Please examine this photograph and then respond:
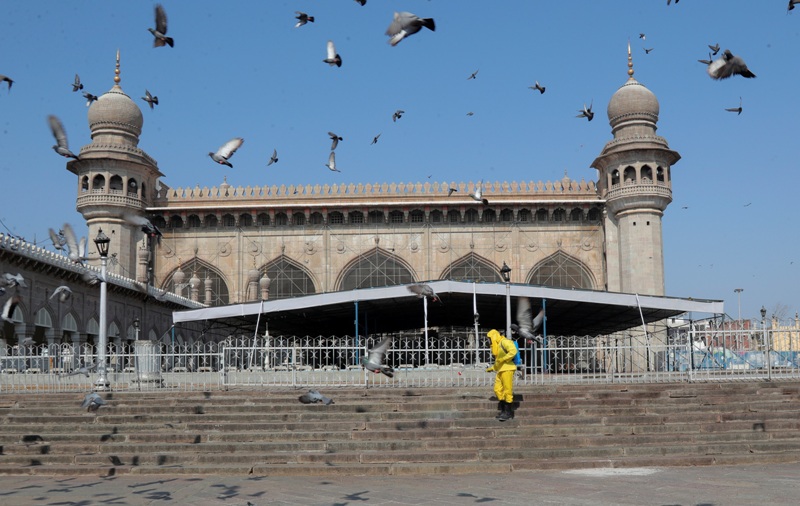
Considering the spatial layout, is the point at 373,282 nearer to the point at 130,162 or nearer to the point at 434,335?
the point at 434,335

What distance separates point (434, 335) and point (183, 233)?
11978mm

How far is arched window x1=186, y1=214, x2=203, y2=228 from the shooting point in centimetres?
3478

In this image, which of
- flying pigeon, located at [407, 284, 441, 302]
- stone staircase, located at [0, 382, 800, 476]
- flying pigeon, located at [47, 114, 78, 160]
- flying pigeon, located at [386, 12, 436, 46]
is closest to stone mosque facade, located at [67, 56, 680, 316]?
flying pigeon, located at [407, 284, 441, 302]

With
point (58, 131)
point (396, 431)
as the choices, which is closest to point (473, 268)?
point (58, 131)

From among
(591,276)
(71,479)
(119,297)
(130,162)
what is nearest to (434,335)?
(591,276)

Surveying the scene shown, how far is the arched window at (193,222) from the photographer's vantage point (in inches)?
1369

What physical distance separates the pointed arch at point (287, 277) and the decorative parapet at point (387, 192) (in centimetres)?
270

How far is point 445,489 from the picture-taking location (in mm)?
8477

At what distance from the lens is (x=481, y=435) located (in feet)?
36.4

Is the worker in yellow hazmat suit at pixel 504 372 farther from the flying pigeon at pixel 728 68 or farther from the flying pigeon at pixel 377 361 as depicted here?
the flying pigeon at pixel 728 68

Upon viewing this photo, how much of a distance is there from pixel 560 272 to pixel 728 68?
23672 mm

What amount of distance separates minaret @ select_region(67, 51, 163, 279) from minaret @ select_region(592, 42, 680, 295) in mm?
18327

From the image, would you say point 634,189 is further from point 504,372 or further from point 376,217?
point 504,372

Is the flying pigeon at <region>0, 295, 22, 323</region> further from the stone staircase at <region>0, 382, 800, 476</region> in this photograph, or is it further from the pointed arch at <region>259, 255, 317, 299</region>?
the pointed arch at <region>259, 255, 317, 299</region>
